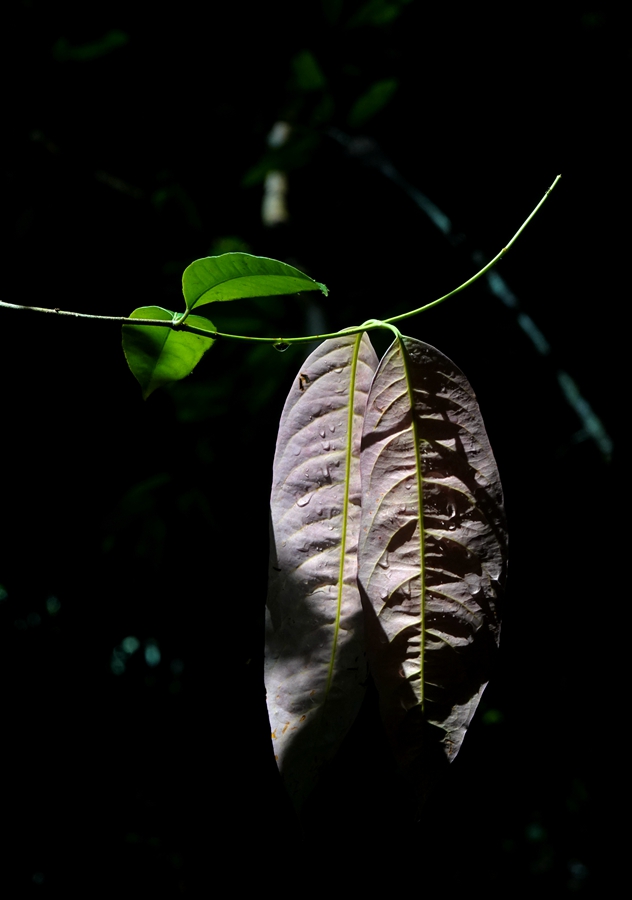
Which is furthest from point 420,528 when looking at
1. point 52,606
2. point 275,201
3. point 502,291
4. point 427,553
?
point 52,606

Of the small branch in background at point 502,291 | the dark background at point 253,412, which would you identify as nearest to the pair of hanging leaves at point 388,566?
the dark background at point 253,412

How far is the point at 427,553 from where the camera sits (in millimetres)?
382

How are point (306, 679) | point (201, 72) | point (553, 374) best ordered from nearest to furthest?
point (306, 679)
point (553, 374)
point (201, 72)

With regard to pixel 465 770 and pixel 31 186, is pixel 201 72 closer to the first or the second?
pixel 31 186

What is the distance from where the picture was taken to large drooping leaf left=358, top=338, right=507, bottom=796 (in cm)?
36

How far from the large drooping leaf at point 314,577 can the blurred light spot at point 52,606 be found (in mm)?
1128

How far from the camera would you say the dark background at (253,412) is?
99 centimetres

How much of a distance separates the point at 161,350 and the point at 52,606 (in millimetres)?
Answer: 1164

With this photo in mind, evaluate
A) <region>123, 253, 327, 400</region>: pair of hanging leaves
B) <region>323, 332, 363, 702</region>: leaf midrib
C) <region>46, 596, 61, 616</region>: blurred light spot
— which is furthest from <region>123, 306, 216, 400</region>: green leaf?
<region>46, 596, 61, 616</region>: blurred light spot

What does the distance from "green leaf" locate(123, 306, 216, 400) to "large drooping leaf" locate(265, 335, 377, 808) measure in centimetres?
7

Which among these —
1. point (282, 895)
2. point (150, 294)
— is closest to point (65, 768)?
point (282, 895)

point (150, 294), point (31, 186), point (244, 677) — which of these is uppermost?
point (31, 186)

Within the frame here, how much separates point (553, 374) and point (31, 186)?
1031 millimetres

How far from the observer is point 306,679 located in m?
0.38
